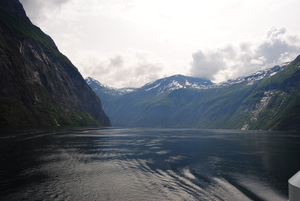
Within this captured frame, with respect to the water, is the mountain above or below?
above

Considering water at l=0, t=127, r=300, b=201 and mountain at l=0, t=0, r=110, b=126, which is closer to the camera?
water at l=0, t=127, r=300, b=201

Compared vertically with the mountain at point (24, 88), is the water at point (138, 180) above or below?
below

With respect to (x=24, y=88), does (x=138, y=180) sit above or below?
below

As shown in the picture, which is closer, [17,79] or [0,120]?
[0,120]

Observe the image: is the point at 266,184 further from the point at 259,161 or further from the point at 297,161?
the point at 297,161

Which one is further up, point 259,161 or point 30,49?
point 30,49

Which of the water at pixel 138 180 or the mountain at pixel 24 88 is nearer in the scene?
the water at pixel 138 180

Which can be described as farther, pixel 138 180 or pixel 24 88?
pixel 24 88

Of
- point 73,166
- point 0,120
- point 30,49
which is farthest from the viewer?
point 30,49

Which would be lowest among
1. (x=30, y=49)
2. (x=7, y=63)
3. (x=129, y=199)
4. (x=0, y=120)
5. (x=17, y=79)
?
(x=129, y=199)

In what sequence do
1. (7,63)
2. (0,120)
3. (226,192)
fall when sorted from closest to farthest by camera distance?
(226,192), (0,120), (7,63)

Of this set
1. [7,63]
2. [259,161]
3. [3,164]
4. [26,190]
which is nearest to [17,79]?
[7,63]
